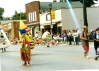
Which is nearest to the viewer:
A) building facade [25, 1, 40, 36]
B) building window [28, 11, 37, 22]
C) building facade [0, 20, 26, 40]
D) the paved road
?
the paved road

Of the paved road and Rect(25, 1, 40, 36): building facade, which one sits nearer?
the paved road

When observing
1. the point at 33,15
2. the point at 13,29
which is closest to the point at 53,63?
the point at 33,15

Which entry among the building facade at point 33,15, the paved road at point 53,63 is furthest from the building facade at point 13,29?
the paved road at point 53,63

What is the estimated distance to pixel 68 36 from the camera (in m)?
35.1

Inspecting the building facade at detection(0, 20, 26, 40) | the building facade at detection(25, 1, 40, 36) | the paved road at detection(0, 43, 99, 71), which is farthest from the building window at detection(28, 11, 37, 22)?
the paved road at detection(0, 43, 99, 71)

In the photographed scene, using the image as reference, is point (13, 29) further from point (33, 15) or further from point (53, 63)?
point (53, 63)

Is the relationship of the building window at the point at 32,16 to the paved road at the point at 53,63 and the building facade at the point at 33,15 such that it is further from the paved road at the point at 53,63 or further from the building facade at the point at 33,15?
the paved road at the point at 53,63

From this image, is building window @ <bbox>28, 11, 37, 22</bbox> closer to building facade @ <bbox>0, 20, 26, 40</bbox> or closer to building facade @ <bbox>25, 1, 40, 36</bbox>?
building facade @ <bbox>25, 1, 40, 36</bbox>

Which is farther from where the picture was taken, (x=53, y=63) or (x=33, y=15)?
(x=33, y=15)

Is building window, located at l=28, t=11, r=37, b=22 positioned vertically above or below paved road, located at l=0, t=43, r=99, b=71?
above

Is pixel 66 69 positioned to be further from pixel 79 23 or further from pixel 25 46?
pixel 79 23

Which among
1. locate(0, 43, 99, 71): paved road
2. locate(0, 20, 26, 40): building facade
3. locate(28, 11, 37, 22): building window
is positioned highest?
locate(28, 11, 37, 22): building window

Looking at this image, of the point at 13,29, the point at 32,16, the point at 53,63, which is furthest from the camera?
the point at 13,29

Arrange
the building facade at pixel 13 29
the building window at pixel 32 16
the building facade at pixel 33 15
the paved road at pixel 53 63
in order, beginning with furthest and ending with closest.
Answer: the building facade at pixel 13 29
the building window at pixel 32 16
the building facade at pixel 33 15
the paved road at pixel 53 63
